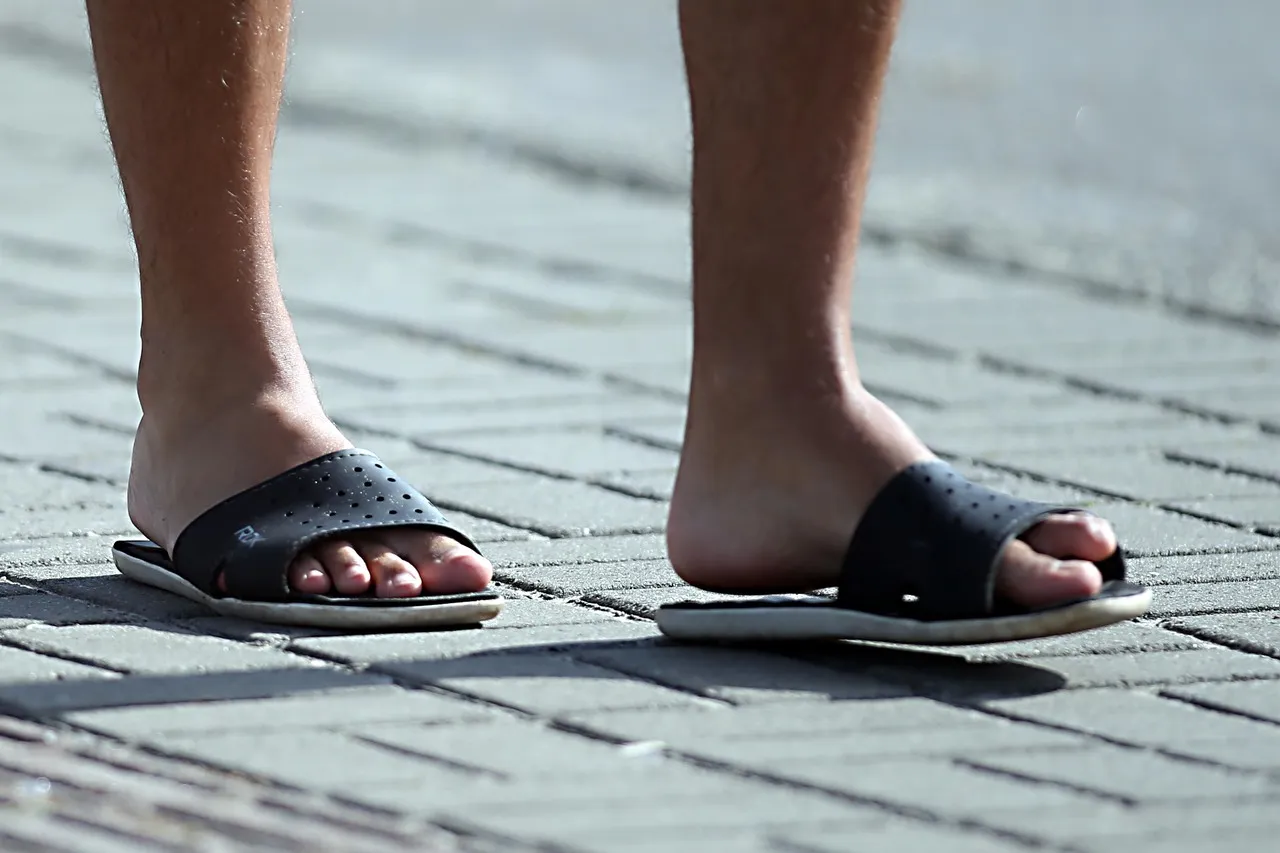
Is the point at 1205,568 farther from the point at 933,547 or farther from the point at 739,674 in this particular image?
the point at 739,674

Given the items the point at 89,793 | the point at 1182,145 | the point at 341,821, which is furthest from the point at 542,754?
the point at 1182,145

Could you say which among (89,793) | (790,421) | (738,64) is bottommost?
(89,793)

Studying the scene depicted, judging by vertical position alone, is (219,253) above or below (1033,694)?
above

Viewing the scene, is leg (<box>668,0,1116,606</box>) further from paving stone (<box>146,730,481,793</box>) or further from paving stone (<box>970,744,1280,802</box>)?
paving stone (<box>146,730,481,793</box>)

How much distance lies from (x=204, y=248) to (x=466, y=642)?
2.07ft

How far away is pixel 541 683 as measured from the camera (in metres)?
2.52

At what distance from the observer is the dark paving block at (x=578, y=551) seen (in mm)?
3145

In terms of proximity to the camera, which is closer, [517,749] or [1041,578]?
[517,749]

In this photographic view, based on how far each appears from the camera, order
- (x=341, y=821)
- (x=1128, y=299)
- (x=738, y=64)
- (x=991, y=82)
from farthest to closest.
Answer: (x=991, y=82)
(x=1128, y=299)
(x=738, y=64)
(x=341, y=821)

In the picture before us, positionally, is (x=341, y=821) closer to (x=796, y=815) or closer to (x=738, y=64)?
(x=796, y=815)

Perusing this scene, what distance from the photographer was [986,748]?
7.65ft

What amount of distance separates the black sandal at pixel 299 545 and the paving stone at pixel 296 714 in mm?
267

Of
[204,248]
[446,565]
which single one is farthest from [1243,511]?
[204,248]

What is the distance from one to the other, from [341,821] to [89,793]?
0.24 meters
